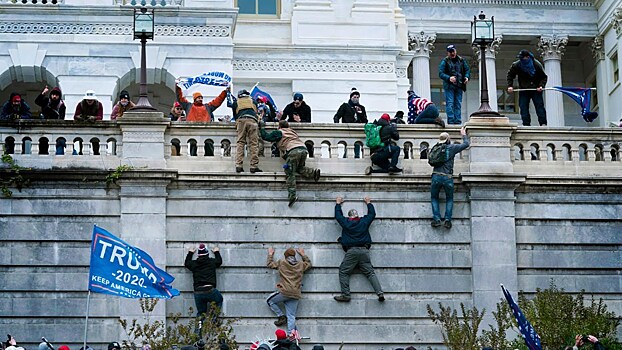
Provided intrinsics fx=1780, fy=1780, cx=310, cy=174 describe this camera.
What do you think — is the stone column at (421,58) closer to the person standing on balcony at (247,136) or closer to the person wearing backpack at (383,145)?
the person wearing backpack at (383,145)

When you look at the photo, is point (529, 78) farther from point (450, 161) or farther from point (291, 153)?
point (291, 153)

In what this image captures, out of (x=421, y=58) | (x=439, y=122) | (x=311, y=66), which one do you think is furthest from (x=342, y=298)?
(x=421, y=58)

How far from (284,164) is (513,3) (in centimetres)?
3104

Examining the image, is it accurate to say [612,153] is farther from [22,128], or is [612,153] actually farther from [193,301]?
[22,128]

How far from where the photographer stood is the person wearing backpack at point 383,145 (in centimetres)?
4009

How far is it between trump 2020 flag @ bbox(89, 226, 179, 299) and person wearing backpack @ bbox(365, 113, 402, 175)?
264 inches

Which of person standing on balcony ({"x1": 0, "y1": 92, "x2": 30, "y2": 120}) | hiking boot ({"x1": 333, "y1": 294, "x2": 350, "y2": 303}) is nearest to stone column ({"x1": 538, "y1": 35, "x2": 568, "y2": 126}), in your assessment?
hiking boot ({"x1": 333, "y1": 294, "x2": 350, "y2": 303})

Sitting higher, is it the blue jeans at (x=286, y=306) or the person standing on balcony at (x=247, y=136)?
the person standing on balcony at (x=247, y=136)

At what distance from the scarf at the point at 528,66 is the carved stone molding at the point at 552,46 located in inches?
979

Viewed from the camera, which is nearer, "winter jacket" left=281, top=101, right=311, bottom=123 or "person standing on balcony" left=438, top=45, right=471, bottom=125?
"winter jacket" left=281, top=101, right=311, bottom=123

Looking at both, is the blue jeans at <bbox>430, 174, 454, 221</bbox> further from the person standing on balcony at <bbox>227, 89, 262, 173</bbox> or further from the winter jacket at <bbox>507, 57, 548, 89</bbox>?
the winter jacket at <bbox>507, 57, 548, 89</bbox>

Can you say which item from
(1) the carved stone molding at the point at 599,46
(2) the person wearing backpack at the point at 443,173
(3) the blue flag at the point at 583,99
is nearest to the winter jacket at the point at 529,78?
(3) the blue flag at the point at 583,99

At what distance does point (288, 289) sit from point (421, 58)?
30556 millimetres

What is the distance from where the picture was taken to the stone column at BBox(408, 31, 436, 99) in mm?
67062
